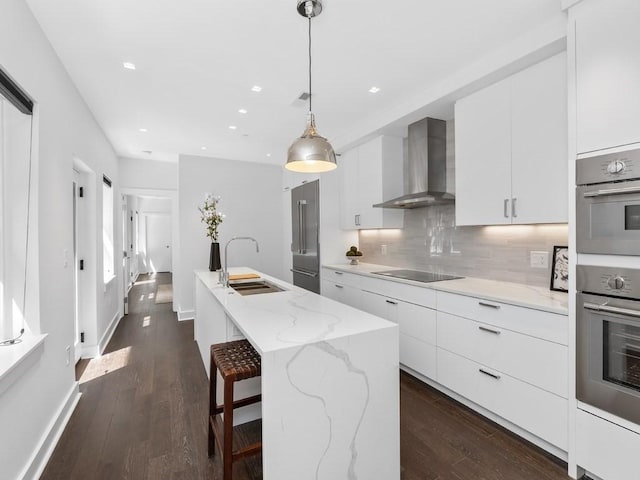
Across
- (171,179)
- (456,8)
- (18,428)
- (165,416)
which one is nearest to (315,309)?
(165,416)

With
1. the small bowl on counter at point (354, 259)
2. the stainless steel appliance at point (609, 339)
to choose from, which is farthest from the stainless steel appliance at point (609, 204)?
the small bowl on counter at point (354, 259)

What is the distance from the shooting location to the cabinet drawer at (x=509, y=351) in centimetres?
180

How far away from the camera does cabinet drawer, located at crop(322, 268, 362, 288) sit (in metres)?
3.62

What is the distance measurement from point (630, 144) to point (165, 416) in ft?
10.6

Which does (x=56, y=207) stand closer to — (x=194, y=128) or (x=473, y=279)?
(x=194, y=128)

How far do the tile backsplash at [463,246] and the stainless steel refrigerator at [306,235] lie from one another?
2.56 feet

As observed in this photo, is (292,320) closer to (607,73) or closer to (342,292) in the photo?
(607,73)

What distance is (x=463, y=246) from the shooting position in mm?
3066

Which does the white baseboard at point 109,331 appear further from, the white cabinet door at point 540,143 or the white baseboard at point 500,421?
the white cabinet door at point 540,143

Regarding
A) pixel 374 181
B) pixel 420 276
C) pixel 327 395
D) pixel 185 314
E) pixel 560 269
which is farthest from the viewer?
pixel 185 314

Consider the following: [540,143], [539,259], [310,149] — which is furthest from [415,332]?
[310,149]

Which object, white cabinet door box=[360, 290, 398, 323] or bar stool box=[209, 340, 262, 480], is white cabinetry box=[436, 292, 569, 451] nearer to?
white cabinet door box=[360, 290, 398, 323]

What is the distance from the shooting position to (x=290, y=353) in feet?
4.24

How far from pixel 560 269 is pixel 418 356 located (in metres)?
1.28
